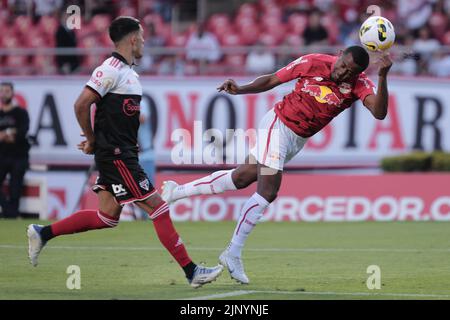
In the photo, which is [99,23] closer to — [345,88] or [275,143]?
[275,143]

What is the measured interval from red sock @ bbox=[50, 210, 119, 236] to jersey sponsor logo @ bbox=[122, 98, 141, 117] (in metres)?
1.04

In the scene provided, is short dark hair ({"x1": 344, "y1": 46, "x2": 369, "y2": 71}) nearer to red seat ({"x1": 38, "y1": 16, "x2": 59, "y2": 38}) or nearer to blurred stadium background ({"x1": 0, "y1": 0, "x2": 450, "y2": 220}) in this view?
blurred stadium background ({"x1": 0, "y1": 0, "x2": 450, "y2": 220})

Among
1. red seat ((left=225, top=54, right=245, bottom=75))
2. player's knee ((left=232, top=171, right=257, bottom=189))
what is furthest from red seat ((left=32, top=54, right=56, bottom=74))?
player's knee ((left=232, top=171, right=257, bottom=189))

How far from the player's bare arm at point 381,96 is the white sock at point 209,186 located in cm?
181

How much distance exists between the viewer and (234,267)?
10.2m

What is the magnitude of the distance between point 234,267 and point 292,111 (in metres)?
1.78

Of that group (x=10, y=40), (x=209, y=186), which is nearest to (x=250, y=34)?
(x=10, y=40)

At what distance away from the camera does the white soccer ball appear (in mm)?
10367

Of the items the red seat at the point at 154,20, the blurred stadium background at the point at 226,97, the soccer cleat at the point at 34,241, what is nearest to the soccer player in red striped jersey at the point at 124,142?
the soccer cleat at the point at 34,241

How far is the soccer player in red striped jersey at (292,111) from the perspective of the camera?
10.4 meters

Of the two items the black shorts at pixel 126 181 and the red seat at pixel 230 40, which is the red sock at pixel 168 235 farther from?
the red seat at pixel 230 40
